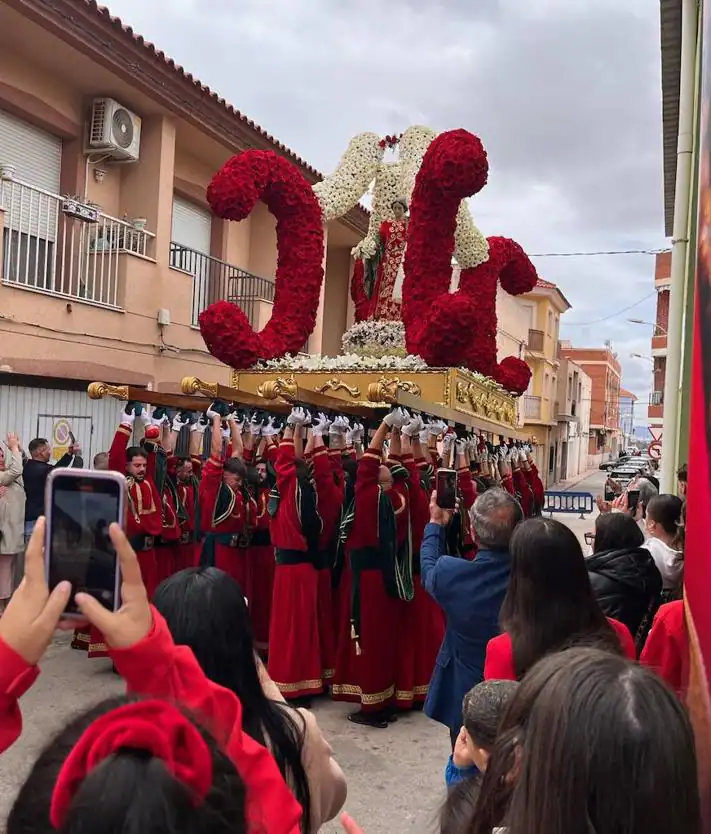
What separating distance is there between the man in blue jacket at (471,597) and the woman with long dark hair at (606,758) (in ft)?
5.98

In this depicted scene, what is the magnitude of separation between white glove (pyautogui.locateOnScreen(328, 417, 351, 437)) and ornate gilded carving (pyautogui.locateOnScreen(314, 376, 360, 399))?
112 centimetres

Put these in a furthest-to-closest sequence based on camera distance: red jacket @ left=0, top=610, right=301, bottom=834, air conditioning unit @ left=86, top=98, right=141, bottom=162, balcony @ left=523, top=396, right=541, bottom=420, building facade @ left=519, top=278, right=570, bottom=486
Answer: balcony @ left=523, top=396, right=541, bottom=420 → building facade @ left=519, top=278, right=570, bottom=486 → air conditioning unit @ left=86, top=98, right=141, bottom=162 → red jacket @ left=0, top=610, right=301, bottom=834

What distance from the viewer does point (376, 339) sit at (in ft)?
26.2

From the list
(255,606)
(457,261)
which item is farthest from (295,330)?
(255,606)

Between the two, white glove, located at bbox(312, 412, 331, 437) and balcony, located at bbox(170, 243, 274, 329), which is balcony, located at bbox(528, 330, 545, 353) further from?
white glove, located at bbox(312, 412, 331, 437)

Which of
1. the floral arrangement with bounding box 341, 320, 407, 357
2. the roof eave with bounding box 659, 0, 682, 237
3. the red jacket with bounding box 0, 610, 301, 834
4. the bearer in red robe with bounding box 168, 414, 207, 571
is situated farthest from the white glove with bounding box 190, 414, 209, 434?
the roof eave with bounding box 659, 0, 682, 237

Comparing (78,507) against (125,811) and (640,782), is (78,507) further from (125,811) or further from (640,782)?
(640,782)

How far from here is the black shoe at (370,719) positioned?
508 centimetres

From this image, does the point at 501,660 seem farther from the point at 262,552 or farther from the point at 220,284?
the point at 220,284

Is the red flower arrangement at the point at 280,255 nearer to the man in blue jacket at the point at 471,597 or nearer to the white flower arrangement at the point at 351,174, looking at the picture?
the white flower arrangement at the point at 351,174

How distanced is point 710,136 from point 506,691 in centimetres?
149

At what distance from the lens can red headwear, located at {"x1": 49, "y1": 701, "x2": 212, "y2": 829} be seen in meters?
→ 1.05

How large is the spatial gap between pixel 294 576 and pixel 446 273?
3.38 meters

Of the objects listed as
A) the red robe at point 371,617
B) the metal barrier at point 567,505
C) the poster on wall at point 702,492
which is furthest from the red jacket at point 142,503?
the metal barrier at point 567,505
